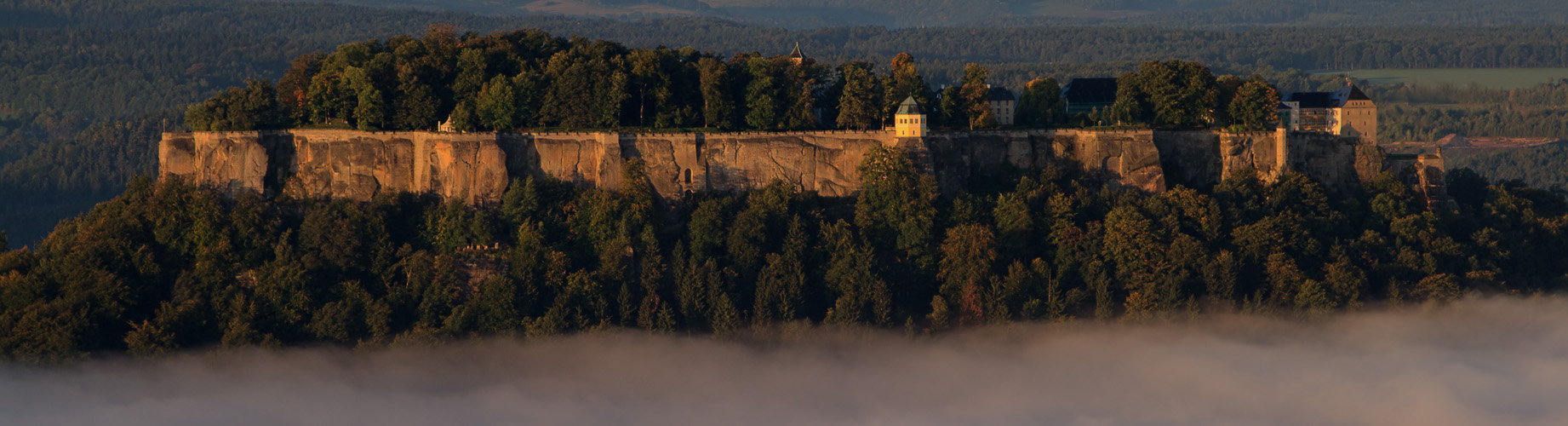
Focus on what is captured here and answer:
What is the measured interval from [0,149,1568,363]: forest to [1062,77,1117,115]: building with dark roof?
24.9 ft

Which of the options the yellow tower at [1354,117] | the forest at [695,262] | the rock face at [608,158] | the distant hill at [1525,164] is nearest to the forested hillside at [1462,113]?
the distant hill at [1525,164]

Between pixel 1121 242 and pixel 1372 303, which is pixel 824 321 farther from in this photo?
pixel 1372 303

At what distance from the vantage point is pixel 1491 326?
77062 mm

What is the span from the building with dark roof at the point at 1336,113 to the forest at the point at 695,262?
9.21 m

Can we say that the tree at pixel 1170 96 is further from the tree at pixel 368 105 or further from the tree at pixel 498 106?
the tree at pixel 368 105

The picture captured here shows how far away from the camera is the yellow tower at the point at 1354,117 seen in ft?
286

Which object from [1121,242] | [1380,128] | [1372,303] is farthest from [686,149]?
[1380,128]

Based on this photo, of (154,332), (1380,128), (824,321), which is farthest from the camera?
(1380,128)

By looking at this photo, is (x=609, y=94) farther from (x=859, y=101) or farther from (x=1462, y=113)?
(x=1462, y=113)

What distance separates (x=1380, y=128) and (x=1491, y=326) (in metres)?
95.5

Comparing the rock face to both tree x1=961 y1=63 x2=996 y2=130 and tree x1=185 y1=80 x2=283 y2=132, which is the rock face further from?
tree x1=961 y1=63 x2=996 y2=130

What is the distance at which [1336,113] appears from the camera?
87688mm

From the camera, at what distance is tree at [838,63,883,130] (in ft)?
253

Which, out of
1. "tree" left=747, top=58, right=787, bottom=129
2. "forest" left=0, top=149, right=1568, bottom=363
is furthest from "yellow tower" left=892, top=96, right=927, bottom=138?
"tree" left=747, top=58, right=787, bottom=129
